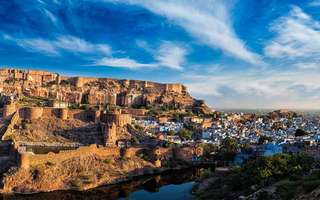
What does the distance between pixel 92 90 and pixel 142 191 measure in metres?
44.2

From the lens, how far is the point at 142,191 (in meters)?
26.2

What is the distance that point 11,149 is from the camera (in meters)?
27.5

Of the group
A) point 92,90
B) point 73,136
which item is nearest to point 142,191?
point 73,136

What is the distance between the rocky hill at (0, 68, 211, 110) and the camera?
6253cm

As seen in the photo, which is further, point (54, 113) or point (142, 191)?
point (54, 113)

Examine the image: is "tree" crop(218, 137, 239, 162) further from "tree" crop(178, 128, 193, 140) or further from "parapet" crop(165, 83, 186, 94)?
"parapet" crop(165, 83, 186, 94)

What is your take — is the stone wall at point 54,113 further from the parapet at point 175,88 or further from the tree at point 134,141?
the parapet at point 175,88

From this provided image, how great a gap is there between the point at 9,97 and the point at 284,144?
35.2 meters

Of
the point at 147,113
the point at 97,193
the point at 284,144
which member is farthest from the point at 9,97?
the point at 284,144

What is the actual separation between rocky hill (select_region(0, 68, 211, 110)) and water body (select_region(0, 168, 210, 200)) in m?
32.3

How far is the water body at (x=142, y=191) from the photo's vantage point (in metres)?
24.0

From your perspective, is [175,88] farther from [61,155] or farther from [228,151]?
[61,155]

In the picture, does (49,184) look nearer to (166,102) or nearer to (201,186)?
(201,186)

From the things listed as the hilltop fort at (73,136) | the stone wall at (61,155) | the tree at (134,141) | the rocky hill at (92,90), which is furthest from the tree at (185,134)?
the rocky hill at (92,90)
